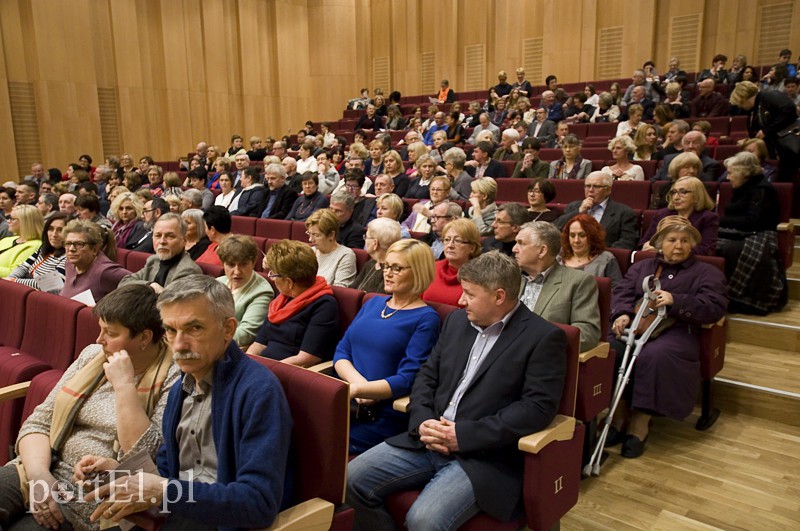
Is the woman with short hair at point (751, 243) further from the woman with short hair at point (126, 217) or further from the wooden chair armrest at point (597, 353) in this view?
the woman with short hair at point (126, 217)

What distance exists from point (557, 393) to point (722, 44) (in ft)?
31.8

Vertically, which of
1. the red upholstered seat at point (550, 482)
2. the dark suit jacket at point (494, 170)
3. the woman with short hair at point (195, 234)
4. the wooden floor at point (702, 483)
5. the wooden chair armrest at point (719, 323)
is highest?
the dark suit jacket at point (494, 170)

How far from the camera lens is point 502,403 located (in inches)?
68.9

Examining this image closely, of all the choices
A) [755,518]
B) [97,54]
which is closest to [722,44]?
[755,518]

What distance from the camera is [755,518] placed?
84.7 inches

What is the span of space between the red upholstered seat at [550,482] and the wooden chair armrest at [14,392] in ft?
4.23

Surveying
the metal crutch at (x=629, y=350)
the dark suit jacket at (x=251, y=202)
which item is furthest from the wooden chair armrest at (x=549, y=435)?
the dark suit jacket at (x=251, y=202)

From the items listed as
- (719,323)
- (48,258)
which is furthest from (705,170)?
(48,258)

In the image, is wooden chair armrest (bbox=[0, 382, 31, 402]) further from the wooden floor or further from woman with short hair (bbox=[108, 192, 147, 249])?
woman with short hair (bbox=[108, 192, 147, 249])

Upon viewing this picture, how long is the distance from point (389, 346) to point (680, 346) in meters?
1.38

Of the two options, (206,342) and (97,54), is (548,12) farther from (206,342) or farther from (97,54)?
(206,342)

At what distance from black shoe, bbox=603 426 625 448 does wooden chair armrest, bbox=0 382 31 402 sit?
229cm

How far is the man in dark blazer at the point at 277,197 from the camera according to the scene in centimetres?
559

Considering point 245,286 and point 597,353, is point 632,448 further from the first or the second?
point 245,286
